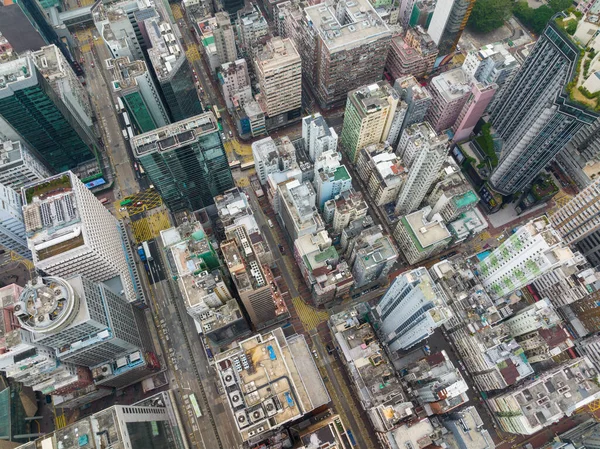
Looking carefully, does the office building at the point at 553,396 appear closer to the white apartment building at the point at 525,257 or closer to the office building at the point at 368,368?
the white apartment building at the point at 525,257

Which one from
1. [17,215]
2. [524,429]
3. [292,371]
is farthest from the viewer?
[17,215]

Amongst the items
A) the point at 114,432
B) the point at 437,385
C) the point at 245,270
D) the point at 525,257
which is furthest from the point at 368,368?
the point at 114,432

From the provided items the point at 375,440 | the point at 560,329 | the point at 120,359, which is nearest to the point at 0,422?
the point at 120,359

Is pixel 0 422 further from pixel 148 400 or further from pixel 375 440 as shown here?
pixel 375 440

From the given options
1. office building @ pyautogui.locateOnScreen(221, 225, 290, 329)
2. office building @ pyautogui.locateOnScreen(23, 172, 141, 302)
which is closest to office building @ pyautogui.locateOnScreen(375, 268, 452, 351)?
office building @ pyautogui.locateOnScreen(221, 225, 290, 329)

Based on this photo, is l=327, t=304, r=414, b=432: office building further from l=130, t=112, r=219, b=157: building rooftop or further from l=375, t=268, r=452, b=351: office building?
l=130, t=112, r=219, b=157: building rooftop

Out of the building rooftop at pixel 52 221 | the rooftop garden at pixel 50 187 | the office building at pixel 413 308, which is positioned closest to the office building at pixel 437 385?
the office building at pixel 413 308
